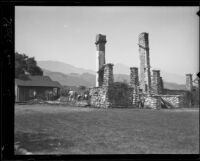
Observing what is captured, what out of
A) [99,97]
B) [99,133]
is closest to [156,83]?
[99,97]

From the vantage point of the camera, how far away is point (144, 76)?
16.4 metres

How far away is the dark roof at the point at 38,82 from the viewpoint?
39.5ft

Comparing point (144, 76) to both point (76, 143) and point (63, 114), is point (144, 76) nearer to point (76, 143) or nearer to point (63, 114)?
point (63, 114)

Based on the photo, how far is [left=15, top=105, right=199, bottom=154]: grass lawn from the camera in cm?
614

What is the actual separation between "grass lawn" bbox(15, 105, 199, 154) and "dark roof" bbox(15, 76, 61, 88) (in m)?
3.01

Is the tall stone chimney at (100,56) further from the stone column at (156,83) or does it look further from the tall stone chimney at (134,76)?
the stone column at (156,83)

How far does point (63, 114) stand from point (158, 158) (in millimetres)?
4628

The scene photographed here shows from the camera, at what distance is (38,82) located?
485 inches

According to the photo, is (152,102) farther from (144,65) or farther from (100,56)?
(144,65)

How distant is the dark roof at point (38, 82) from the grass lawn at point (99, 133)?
9.87 ft

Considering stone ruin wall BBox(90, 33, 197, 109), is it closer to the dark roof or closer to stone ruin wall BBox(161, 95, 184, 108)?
stone ruin wall BBox(161, 95, 184, 108)
